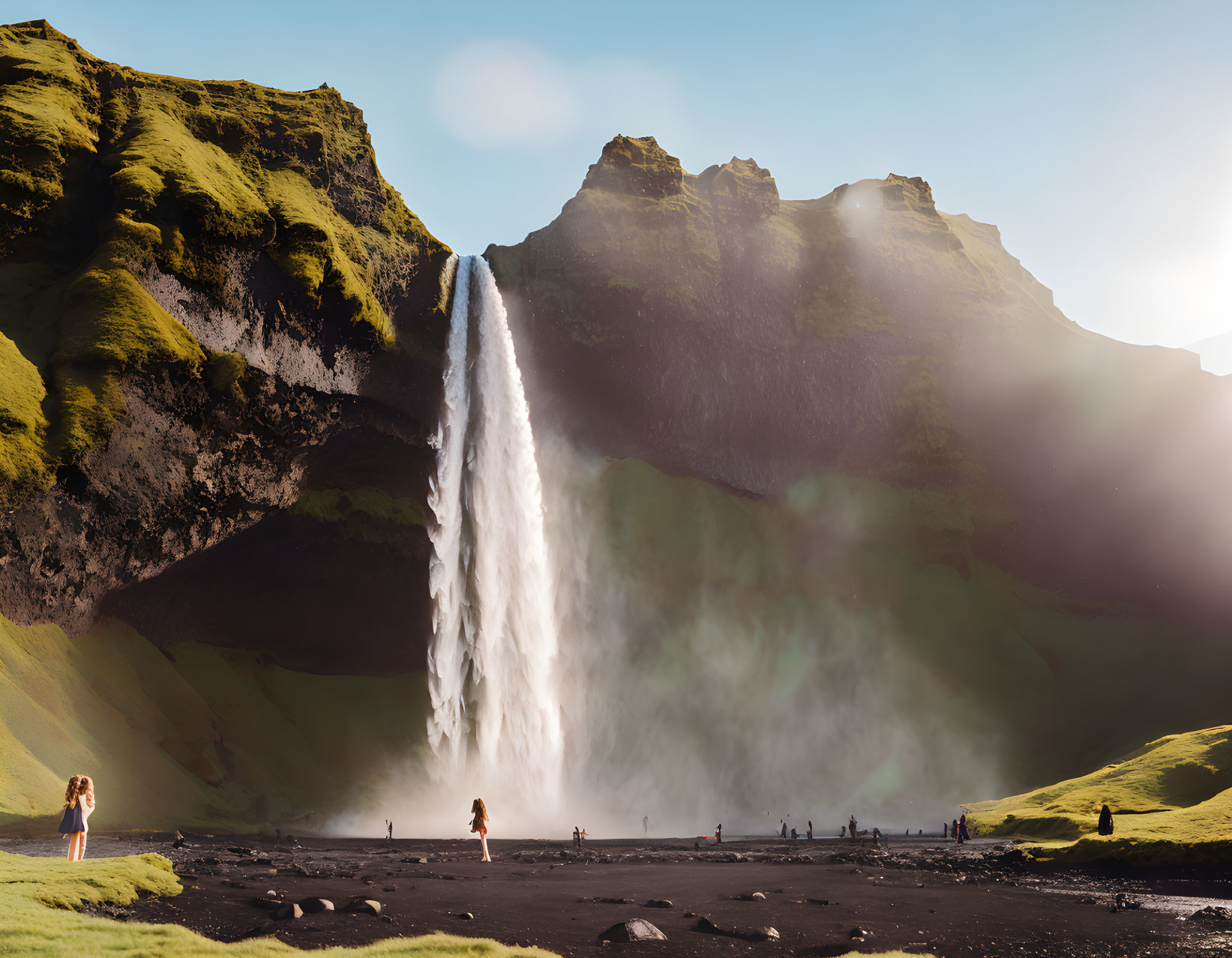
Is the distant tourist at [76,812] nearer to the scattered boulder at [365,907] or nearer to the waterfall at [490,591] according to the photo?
the scattered boulder at [365,907]

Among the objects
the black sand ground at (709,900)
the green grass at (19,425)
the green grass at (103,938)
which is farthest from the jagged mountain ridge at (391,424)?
the green grass at (103,938)

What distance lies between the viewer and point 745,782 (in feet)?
169

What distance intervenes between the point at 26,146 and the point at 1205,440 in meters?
82.5

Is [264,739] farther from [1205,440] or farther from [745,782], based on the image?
[1205,440]

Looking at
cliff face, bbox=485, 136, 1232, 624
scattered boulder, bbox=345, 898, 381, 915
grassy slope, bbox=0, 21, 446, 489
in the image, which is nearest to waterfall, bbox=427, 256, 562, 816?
grassy slope, bbox=0, 21, 446, 489

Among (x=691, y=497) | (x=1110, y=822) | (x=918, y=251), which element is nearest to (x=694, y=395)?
(x=691, y=497)

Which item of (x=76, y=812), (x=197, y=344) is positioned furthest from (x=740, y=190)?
(x=76, y=812)

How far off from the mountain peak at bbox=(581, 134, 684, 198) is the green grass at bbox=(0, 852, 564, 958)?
188ft

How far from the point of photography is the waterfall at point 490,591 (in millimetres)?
44531

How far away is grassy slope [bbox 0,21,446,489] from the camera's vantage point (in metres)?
36.6

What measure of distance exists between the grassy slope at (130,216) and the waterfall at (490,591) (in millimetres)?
6796

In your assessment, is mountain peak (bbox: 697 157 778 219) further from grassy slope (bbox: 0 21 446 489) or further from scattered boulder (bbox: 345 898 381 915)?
scattered boulder (bbox: 345 898 381 915)

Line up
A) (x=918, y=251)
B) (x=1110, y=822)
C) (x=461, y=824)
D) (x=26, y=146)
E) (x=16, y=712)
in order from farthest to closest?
(x=918, y=251) < (x=461, y=824) < (x=26, y=146) < (x=16, y=712) < (x=1110, y=822)

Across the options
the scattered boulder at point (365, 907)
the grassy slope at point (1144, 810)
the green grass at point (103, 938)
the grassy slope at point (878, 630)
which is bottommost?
the grassy slope at point (1144, 810)
